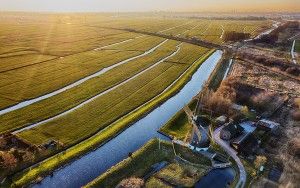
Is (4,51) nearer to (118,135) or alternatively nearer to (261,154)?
(118,135)

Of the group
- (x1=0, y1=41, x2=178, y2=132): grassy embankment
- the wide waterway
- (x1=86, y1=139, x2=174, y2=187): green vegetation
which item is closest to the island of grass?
(x1=86, y1=139, x2=174, y2=187): green vegetation

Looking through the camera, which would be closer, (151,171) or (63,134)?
(151,171)

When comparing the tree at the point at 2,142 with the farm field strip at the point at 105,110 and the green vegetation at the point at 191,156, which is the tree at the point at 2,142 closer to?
the farm field strip at the point at 105,110

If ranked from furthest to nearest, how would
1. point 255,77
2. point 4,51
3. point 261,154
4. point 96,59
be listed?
1. point 4,51
2. point 96,59
3. point 255,77
4. point 261,154

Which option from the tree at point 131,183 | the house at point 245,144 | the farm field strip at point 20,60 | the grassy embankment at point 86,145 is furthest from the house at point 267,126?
the farm field strip at point 20,60

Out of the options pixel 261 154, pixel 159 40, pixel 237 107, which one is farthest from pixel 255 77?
pixel 159 40

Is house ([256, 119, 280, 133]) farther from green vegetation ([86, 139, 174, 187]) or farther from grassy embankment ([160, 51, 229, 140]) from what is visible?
green vegetation ([86, 139, 174, 187])

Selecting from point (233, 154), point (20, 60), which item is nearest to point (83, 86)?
point (20, 60)
